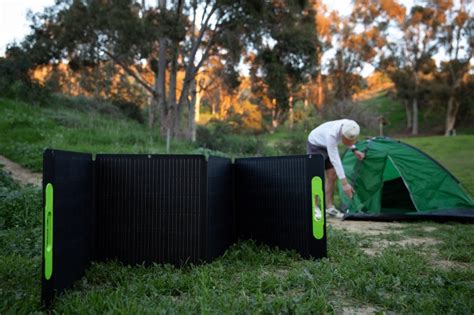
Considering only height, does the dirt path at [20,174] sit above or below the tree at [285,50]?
below

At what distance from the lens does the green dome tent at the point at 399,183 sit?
5621 millimetres

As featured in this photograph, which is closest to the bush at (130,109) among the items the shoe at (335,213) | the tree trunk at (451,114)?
the shoe at (335,213)

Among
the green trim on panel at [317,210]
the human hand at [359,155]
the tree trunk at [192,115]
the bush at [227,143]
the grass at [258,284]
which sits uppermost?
the tree trunk at [192,115]

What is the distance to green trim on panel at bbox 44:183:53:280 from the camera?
6.63ft

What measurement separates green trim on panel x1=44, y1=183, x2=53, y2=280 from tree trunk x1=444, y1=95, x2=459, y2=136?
33.2 m

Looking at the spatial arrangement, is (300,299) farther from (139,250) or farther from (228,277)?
(139,250)

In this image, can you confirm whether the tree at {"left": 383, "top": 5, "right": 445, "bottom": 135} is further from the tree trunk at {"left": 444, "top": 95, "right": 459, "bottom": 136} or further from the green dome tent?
the green dome tent

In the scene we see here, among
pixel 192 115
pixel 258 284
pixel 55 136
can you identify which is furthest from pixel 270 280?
pixel 192 115

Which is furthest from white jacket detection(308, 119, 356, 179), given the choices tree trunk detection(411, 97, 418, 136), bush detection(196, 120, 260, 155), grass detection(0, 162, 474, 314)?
tree trunk detection(411, 97, 418, 136)

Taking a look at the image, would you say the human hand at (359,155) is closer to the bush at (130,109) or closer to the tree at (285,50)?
the tree at (285,50)

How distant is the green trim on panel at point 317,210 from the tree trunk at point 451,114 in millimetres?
31629

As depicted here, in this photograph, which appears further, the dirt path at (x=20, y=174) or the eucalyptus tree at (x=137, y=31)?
the eucalyptus tree at (x=137, y=31)

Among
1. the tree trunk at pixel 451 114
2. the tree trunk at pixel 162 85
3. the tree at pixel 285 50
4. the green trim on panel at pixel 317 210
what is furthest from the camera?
the tree trunk at pixel 451 114

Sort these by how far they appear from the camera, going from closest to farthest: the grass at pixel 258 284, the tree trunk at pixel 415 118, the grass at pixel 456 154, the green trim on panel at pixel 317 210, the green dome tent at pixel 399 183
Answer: the grass at pixel 258 284 < the green trim on panel at pixel 317 210 < the green dome tent at pixel 399 183 < the grass at pixel 456 154 < the tree trunk at pixel 415 118
